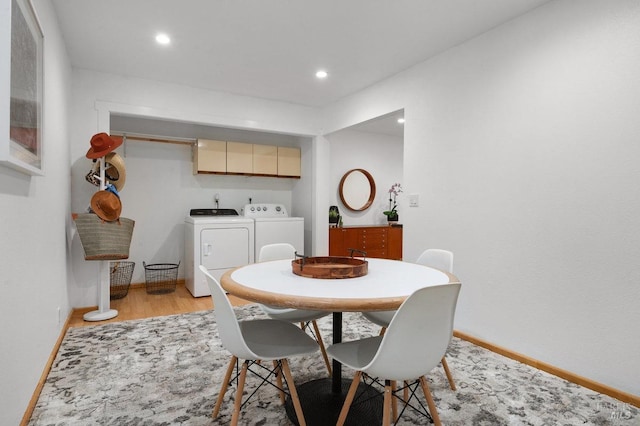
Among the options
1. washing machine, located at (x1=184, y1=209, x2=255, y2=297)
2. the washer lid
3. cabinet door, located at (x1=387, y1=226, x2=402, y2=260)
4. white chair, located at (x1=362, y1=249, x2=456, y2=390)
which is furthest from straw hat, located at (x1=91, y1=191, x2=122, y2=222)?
cabinet door, located at (x1=387, y1=226, x2=402, y2=260)

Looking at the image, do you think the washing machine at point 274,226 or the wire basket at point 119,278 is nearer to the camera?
the wire basket at point 119,278

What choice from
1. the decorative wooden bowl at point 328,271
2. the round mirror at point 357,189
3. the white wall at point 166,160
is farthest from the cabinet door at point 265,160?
the decorative wooden bowl at point 328,271

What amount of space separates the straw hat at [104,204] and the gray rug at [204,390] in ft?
3.34

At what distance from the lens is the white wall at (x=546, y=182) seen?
76.0 inches

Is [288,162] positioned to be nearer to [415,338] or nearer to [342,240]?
[342,240]

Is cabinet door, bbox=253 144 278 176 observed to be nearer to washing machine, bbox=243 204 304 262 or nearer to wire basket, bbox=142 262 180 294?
washing machine, bbox=243 204 304 262

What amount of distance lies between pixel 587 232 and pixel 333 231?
130 inches

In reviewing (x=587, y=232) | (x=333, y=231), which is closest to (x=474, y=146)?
(x=587, y=232)

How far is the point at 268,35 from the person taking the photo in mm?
2719

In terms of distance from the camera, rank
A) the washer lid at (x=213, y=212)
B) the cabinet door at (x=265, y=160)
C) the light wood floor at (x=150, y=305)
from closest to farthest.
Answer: the light wood floor at (x=150, y=305)
the washer lid at (x=213, y=212)
the cabinet door at (x=265, y=160)

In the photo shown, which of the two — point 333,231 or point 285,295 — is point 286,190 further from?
point 285,295

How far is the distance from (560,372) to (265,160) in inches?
150

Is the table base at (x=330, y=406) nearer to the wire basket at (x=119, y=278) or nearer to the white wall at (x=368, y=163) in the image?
the wire basket at (x=119, y=278)

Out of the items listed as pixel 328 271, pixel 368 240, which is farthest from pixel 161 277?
pixel 328 271
